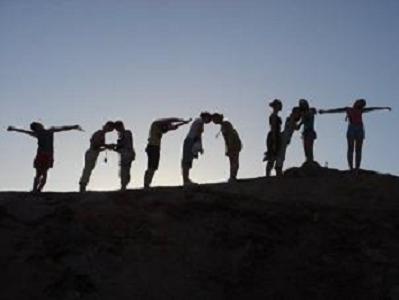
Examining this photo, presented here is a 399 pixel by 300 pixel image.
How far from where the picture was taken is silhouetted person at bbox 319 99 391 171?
66.1 feet

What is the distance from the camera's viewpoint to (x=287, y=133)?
67.6 feet

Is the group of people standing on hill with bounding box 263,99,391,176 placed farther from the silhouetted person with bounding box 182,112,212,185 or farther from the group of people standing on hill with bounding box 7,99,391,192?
the silhouetted person with bounding box 182,112,212,185

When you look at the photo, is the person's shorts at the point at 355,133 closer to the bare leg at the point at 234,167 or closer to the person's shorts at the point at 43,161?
the bare leg at the point at 234,167

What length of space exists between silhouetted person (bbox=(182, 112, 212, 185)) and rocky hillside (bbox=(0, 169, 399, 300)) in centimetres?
80

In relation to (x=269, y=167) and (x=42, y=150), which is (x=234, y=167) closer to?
(x=269, y=167)

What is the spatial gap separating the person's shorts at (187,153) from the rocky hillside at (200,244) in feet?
2.88

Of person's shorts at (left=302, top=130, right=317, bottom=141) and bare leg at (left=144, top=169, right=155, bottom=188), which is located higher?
person's shorts at (left=302, top=130, right=317, bottom=141)

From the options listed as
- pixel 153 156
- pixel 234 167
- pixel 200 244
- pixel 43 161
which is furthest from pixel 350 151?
pixel 43 161

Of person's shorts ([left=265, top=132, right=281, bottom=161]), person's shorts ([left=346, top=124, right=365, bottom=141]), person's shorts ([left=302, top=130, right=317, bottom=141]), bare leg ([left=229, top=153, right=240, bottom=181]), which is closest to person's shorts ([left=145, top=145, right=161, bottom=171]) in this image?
bare leg ([left=229, top=153, right=240, bottom=181])

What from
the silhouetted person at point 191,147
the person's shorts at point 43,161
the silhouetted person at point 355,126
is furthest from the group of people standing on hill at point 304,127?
the person's shorts at point 43,161

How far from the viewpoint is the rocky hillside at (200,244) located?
52.4 feet

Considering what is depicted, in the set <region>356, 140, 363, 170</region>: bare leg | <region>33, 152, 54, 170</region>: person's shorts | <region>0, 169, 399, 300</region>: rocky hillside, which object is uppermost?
<region>356, 140, 363, 170</region>: bare leg

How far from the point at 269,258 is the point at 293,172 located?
181 inches

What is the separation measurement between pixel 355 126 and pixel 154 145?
191 inches
